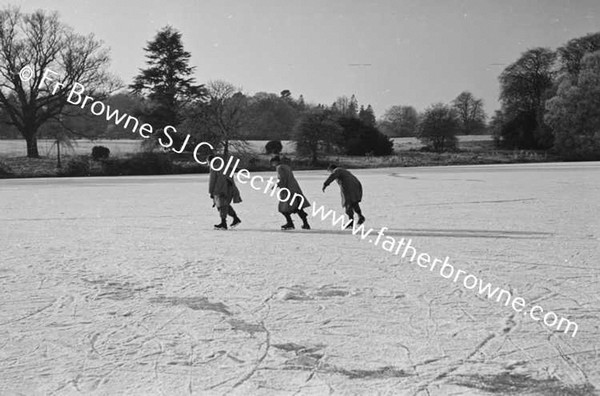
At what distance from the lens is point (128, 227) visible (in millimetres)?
12414

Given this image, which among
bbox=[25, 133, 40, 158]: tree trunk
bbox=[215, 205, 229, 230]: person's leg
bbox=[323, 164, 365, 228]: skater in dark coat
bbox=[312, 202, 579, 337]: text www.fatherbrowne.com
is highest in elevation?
bbox=[25, 133, 40, 158]: tree trunk

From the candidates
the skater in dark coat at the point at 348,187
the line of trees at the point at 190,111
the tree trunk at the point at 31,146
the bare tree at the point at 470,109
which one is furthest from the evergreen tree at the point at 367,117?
the skater in dark coat at the point at 348,187

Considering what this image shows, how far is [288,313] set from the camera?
595 cm

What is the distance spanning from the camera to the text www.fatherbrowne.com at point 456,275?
5691mm

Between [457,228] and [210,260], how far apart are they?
557 cm

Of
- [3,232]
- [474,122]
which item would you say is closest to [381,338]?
[3,232]

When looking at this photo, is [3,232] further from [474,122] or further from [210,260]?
[474,122]

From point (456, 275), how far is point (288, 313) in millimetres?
2667

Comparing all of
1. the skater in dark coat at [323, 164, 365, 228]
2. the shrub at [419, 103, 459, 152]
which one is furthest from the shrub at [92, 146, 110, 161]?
the skater in dark coat at [323, 164, 365, 228]

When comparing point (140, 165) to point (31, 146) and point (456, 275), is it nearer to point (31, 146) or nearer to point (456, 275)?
point (31, 146)

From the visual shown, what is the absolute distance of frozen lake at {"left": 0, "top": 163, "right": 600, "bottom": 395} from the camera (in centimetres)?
442

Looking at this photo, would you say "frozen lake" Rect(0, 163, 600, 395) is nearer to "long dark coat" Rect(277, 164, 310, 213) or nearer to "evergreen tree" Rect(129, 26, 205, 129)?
"long dark coat" Rect(277, 164, 310, 213)

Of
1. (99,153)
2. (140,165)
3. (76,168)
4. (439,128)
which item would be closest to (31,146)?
(99,153)

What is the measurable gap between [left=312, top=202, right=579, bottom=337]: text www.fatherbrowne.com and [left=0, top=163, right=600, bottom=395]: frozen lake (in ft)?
0.50
